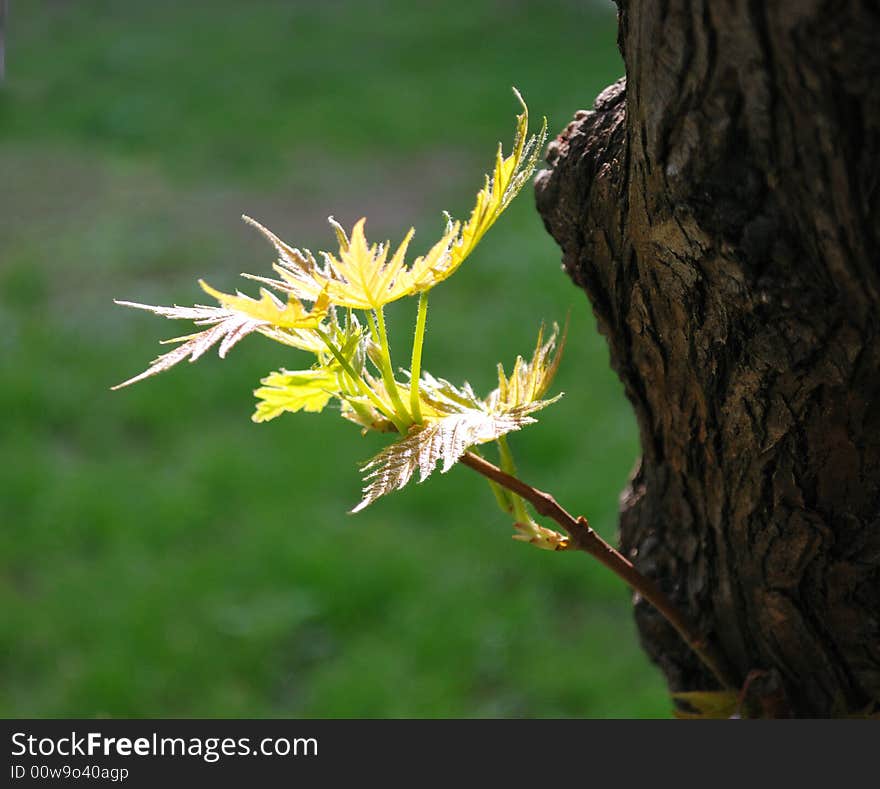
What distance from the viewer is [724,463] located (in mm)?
776

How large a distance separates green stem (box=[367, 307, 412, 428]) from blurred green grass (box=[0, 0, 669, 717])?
127 centimetres

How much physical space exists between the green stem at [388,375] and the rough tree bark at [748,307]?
0.19 m

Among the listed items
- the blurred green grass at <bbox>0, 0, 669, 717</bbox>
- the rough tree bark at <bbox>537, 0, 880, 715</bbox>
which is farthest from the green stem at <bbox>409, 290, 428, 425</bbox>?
the blurred green grass at <bbox>0, 0, 669, 717</bbox>

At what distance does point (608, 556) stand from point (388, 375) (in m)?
0.21

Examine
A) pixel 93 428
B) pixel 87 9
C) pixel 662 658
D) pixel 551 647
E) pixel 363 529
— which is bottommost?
pixel 662 658

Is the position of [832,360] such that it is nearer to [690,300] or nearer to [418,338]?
[690,300]

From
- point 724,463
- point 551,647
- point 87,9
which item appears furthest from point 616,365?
point 87,9

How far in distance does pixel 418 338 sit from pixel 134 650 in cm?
149

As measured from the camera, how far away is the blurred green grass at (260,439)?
195 centimetres

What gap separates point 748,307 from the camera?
0.67m

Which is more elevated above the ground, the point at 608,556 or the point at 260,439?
the point at 260,439

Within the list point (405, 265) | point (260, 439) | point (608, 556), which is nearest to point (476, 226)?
point (405, 265)

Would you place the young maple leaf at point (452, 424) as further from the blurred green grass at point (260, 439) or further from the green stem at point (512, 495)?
the blurred green grass at point (260, 439)

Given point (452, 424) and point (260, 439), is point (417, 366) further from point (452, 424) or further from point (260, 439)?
point (260, 439)
